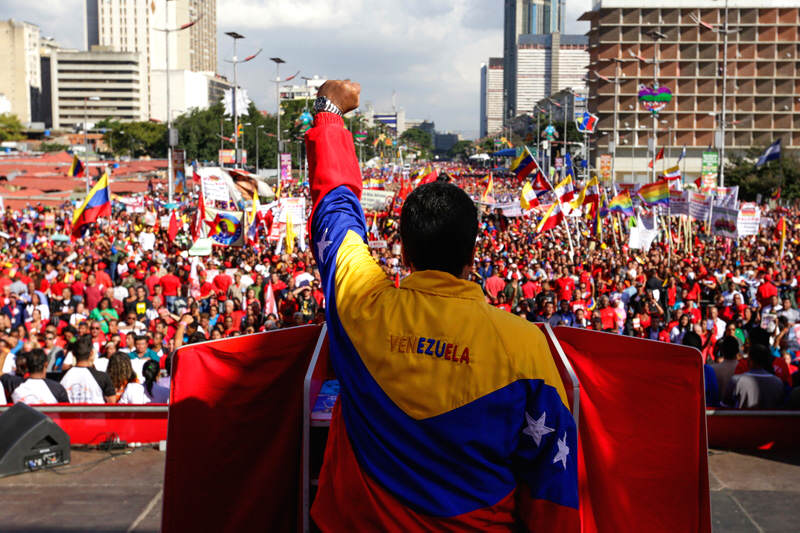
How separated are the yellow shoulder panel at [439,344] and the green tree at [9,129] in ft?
461

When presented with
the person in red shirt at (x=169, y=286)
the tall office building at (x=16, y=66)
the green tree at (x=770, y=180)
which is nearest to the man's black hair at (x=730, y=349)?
the person in red shirt at (x=169, y=286)

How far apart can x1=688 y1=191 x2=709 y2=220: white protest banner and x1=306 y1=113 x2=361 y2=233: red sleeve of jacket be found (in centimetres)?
1972

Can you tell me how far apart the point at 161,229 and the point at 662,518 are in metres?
24.4

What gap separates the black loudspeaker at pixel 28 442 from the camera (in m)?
6.93

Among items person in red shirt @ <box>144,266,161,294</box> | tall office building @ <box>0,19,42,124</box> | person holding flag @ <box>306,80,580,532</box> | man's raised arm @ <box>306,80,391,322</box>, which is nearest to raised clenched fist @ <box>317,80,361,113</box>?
man's raised arm @ <box>306,80,391,322</box>

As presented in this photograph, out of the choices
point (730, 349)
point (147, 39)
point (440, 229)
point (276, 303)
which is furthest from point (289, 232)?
point (147, 39)

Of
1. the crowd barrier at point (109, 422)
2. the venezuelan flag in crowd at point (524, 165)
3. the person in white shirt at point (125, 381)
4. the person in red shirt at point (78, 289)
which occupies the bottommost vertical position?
the crowd barrier at point (109, 422)

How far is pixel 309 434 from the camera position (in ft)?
8.34

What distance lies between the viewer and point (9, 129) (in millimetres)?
132750

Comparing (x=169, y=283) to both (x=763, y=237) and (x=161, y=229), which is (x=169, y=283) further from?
(x=763, y=237)

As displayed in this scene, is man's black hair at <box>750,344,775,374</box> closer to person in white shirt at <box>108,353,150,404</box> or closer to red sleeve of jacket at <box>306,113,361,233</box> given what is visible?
person in white shirt at <box>108,353,150,404</box>

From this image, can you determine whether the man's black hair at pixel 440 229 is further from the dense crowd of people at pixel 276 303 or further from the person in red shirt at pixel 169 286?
the person in red shirt at pixel 169 286

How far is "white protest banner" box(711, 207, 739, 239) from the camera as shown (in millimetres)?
18969

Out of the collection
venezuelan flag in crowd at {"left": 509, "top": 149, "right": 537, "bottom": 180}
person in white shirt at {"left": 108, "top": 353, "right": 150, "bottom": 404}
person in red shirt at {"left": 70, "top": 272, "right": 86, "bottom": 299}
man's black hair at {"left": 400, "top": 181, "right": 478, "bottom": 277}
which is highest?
venezuelan flag in crowd at {"left": 509, "top": 149, "right": 537, "bottom": 180}
